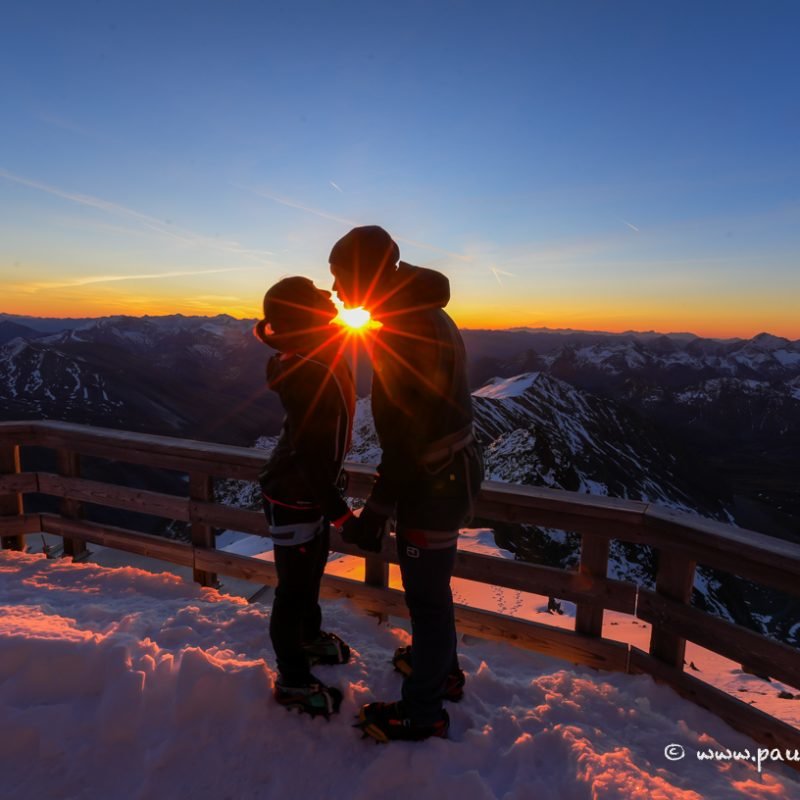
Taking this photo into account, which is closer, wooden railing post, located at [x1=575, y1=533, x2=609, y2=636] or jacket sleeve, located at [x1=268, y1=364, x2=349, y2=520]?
jacket sleeve, located at [x1=268, y1=364, x2=349, y2=520]

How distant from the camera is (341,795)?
7.91ft

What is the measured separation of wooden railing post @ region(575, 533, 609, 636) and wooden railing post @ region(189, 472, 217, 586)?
10.0 ft

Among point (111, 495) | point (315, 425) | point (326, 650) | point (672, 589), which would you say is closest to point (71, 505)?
point (111, 495)

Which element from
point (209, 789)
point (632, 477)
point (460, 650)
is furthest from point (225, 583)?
point (632, 477)

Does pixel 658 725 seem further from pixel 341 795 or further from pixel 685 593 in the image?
pixel 341 795

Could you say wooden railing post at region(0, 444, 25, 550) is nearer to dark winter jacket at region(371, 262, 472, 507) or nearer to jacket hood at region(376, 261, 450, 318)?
dark winter jacket at region(371, 262, 472, 507)

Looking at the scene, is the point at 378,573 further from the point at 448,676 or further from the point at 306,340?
the point at 306,340

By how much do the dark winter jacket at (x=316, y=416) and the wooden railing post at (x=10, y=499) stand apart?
4.23 m

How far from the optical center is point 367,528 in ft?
8.70

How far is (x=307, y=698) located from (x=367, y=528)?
993 mm

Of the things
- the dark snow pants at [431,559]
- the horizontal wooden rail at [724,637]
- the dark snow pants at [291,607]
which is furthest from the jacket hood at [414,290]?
the horizontal wooden rail at [724,637]

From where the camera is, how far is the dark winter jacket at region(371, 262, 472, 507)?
254cm

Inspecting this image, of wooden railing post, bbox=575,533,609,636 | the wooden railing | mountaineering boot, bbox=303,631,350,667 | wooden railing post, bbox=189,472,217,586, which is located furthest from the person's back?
wooden railing post, bbox=189,472,217,586

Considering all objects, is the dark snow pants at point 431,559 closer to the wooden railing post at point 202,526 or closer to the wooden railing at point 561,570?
the wooden railing at point 561,570
